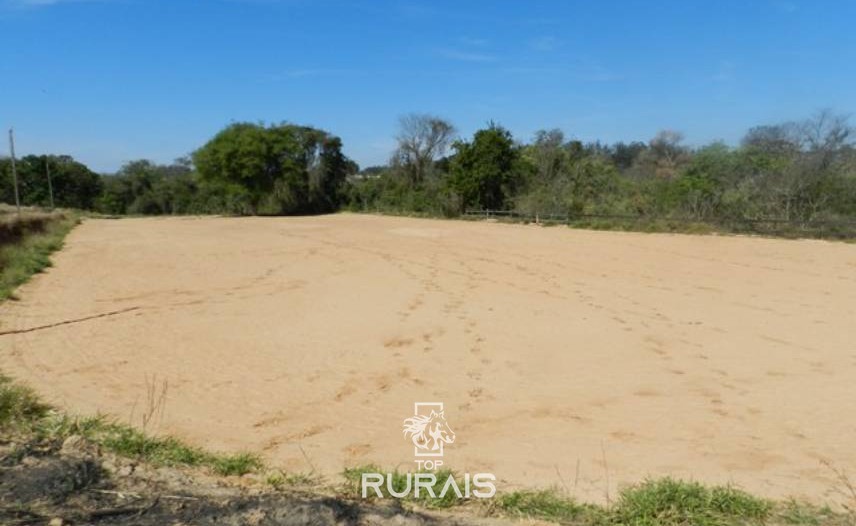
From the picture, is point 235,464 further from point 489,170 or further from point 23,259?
point 489,170

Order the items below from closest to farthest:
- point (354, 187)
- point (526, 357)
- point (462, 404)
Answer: point (462, 404) < point (526, 357) < point (354, 187)

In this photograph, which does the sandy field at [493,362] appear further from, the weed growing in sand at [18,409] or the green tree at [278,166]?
the green tree at [278,166]

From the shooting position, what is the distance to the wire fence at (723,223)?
1759cm

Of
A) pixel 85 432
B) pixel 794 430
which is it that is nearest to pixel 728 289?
pixel 794 430

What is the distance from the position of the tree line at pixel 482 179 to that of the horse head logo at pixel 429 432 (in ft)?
61.9

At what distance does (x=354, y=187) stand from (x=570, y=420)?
44272mm

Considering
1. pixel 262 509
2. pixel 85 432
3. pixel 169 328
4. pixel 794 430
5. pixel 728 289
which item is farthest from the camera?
pixel 728 289

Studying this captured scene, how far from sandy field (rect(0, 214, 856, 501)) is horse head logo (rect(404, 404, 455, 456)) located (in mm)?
108

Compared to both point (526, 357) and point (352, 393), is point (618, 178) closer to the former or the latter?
point (526, 357)

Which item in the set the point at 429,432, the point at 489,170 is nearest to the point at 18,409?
the point at 429,432

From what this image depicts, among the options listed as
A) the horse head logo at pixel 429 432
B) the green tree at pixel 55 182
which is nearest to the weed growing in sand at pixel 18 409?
the horse head logo at pixel 429 432

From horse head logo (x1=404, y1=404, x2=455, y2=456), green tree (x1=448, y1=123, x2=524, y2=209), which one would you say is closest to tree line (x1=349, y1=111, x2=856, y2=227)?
green tree (x1=448, y1=123, x2=524, y2=209)

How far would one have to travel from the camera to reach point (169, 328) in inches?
307

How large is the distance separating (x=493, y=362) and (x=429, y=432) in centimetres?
204
